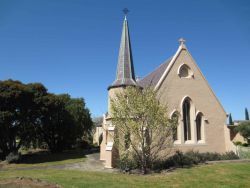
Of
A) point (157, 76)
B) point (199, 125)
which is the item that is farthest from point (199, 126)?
point (157, 76)

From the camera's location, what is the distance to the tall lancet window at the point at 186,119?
80.7 ft

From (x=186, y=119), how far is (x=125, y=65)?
927 centimetres

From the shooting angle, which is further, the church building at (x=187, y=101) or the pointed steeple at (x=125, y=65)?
the pointed steeple at (x=125, y=65)

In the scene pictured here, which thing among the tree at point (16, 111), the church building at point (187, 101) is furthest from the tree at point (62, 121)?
the church building at point (187, 101)

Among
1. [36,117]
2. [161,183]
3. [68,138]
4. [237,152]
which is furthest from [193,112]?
[68,138]

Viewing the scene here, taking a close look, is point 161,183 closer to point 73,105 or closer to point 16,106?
point 16,106

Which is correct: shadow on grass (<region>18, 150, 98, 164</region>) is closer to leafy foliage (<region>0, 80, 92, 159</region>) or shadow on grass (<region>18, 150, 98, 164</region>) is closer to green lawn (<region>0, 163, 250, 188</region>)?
leafy foliage (<region>0, 80, 92, 159</region>)

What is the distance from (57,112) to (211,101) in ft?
77.8

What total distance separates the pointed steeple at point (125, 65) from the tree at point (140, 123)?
4.92 m

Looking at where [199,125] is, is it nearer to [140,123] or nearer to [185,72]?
[185,72]

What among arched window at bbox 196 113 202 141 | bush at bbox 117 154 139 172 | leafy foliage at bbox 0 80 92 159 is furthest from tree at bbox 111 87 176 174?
leafy foliage at bbox 0 80 92 159

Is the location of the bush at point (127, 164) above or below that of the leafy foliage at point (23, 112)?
below

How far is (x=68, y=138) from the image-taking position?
4381cm

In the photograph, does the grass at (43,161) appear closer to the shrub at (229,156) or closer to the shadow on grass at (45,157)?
the shadow on grass at (45,157)
